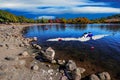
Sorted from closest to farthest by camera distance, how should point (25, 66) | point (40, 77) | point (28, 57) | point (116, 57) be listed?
point (40, 77) < point (25, 66) < point (28, 57) < point (116, 57)

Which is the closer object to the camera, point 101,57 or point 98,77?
point 98,77

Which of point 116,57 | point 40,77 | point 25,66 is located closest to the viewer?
point 40,77

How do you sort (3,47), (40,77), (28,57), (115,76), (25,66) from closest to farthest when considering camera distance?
(40,77), (115,76), (25,66), (28,57), (3,47)

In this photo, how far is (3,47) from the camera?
35312 millimetres

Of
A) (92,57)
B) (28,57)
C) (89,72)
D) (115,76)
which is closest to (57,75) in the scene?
(89,72)

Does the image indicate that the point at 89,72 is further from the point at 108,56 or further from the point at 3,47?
the point at 3,47

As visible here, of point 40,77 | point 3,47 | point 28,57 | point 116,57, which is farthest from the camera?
point 3,47

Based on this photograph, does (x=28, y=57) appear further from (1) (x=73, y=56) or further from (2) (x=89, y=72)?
(2) (x=89, y=72)

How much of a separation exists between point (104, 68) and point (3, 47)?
21018 millimetres

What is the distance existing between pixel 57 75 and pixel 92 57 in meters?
12.2

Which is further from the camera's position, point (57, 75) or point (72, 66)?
point (72, 66)

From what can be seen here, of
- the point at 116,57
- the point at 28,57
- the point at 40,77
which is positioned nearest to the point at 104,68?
the point at 116,57

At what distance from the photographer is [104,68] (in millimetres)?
25453

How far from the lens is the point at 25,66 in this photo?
24.4 metres
